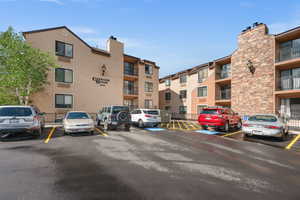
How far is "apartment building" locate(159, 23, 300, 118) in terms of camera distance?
49.7 feet

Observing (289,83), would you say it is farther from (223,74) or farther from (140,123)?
(140,123)

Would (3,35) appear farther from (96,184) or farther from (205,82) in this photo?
(205,82)

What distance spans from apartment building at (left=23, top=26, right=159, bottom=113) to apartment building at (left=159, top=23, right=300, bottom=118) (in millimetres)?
11317

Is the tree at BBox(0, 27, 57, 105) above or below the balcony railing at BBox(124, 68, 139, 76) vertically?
below

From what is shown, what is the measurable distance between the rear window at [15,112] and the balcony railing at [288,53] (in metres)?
23.2

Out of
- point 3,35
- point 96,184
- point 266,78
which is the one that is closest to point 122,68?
point 3,35

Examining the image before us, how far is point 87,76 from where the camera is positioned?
19.7 m

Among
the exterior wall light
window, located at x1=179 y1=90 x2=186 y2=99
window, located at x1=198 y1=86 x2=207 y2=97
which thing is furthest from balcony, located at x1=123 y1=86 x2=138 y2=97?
the exterior wall light

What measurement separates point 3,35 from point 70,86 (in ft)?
24.3

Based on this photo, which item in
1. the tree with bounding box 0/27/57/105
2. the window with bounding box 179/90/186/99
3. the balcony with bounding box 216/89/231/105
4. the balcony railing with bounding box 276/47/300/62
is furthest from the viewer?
the window with bounding box 179/90/186/99

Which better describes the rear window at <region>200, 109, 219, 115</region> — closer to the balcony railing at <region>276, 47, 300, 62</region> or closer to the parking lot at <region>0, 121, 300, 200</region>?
the parking lot at <region>0, 121, 300, 200</region>

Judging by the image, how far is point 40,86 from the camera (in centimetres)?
1523

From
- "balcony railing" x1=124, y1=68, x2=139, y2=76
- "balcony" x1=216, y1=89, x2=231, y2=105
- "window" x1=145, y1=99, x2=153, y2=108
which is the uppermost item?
"balcony railing" x1=124, y1=68, x2=139, y2=76

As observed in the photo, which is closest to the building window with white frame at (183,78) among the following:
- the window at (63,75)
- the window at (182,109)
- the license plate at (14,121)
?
the window at (182,109)
